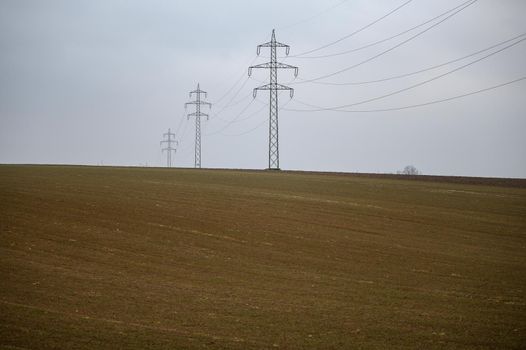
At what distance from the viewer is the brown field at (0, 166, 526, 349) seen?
30.9ft

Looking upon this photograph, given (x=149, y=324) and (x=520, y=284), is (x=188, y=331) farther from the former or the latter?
(x=520, y=284)

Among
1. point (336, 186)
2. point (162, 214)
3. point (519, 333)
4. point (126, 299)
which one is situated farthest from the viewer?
point (336, 186)

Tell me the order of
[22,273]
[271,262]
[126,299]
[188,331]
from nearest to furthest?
[188,331], [126,299], [22,273], [271,262]

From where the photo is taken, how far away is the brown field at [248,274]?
943 cm

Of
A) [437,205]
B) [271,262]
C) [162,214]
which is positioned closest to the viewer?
[271,262]

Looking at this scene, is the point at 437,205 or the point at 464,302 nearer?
the point at 464,302

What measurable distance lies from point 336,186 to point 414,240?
1992 centimetres

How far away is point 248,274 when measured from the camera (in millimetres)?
13914

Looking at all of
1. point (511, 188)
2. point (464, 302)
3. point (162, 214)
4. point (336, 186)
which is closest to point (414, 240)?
point (464, 302)

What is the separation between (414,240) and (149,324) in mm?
12903

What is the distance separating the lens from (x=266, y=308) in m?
11.1

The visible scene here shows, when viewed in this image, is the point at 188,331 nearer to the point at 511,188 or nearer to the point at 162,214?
the point at 162,214

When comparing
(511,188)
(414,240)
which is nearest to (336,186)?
(511,188)

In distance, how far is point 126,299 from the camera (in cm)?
1099
